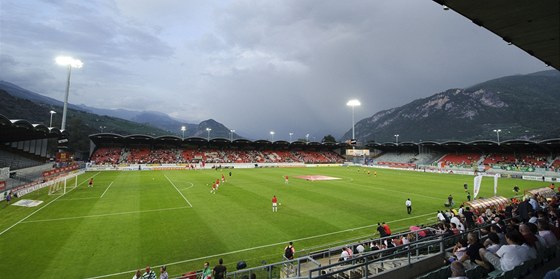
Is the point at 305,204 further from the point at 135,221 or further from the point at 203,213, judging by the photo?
the point at 135,221

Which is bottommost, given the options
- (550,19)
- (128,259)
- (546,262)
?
(128,259)

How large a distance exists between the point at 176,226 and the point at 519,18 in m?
19.5

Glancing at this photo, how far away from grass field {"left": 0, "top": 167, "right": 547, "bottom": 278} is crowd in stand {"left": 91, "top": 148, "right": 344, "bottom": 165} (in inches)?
1547

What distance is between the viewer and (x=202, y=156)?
7719 centimetres

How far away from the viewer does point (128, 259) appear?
43.4 feet

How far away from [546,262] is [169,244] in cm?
1546

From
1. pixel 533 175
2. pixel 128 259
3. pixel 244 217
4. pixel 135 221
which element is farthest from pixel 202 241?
pixel 533 175

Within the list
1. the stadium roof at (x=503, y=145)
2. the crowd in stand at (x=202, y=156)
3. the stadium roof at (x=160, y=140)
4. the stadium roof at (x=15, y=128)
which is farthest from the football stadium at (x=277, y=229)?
the stadium roof at (x=160, y=140)

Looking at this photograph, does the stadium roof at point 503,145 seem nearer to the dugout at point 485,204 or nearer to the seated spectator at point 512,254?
the dugout at point 485,204

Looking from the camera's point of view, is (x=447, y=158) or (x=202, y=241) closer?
(x=202, y=241)

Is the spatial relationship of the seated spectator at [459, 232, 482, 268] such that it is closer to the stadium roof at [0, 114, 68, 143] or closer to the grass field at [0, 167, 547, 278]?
the grass field at [0, 167, 547, 278]

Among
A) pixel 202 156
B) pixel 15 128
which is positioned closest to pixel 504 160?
pixel 202 156

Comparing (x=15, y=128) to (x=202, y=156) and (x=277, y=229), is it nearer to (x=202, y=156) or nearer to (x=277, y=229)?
(x=277, y=229)

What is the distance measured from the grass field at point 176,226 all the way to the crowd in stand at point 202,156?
129 ft
